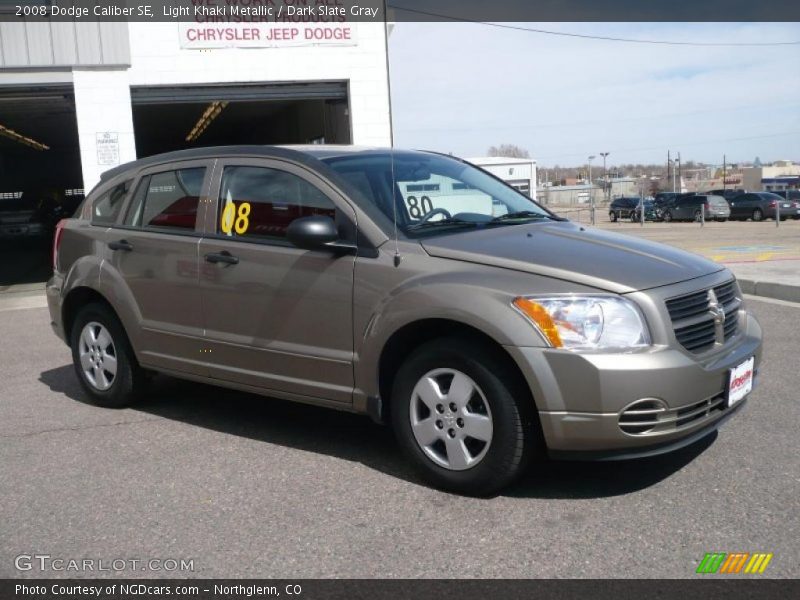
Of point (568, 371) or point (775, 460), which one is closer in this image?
point (568, 371)

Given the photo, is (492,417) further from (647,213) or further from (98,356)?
(647,213)

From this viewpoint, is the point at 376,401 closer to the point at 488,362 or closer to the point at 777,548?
the point at 488,362

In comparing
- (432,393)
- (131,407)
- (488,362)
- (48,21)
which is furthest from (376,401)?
(48,21)

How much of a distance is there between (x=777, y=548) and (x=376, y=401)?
1933 millimetres

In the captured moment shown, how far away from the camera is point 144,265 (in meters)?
5.26

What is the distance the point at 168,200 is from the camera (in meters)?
5.32

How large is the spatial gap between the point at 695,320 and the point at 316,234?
1.88 m

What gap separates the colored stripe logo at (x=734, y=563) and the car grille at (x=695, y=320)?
0.93 m

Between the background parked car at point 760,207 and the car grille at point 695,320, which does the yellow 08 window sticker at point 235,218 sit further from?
the background parked car at point 760,207

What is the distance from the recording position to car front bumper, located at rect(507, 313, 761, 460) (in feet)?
11.5

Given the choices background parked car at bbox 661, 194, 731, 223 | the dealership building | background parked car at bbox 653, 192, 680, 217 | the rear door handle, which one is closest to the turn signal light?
the rear door handle

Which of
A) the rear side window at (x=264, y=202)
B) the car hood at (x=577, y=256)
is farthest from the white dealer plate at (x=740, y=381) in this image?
the rear side window at (x=264, y=202)

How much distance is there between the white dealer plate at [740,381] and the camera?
3.85 meters

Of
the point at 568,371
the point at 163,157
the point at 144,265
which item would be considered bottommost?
the point at 568,371
